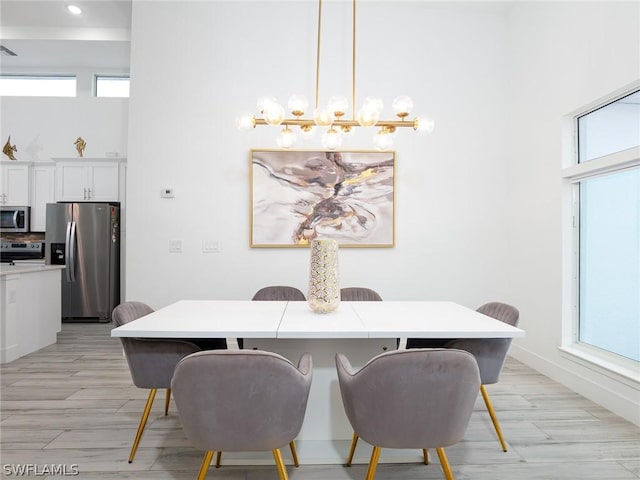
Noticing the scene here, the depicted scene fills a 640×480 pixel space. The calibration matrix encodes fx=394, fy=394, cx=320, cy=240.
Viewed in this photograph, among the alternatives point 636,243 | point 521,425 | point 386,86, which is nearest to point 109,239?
point 386,86

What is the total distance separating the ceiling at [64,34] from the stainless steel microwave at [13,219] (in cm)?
223

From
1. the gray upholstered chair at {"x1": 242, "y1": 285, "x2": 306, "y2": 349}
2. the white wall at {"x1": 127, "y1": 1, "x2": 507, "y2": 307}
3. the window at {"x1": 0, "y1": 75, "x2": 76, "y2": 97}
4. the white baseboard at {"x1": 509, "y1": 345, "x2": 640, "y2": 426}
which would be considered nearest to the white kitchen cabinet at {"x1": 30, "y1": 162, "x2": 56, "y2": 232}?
the window at {"x1": 0, "y1": 75, "x2": 76, "y2": 97}

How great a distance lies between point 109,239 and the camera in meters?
5.38

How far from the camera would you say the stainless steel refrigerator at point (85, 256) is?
5332mm

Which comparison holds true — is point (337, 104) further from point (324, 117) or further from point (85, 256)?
point (85, 256)

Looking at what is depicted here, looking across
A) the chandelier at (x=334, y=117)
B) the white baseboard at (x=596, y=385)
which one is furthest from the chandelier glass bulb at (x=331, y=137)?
the white baseboard at (x=596, y=385)

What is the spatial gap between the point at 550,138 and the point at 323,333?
2952mm

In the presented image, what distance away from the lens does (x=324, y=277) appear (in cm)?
221

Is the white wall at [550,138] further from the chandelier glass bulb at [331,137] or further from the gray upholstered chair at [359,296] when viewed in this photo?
the chandelier glass bulb at [331,137]

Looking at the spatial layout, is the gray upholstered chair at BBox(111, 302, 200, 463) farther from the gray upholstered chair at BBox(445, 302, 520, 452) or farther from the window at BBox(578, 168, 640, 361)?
the window at BBox(578, 168, 640, 361)

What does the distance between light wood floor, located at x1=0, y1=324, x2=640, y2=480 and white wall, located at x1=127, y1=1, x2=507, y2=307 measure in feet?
3.97

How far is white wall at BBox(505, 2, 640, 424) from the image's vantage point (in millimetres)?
2719

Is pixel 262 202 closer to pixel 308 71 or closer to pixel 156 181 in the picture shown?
pixel 156 181

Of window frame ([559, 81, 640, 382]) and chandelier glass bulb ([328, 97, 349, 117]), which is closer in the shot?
chandelier glass bulb ([328, 97, 349, 117])
